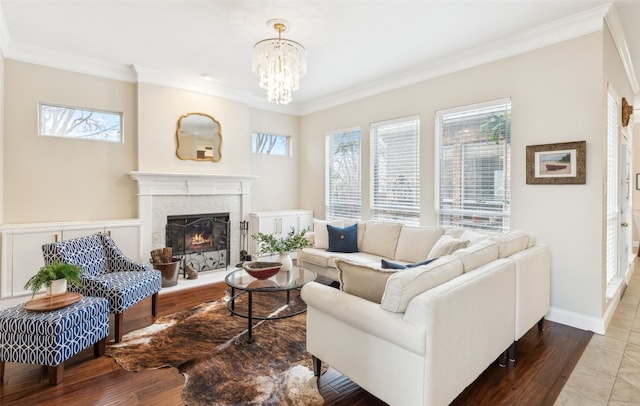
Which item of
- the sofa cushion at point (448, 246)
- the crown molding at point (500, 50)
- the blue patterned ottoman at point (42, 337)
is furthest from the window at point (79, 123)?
the sofa cushion at point (448, 246)

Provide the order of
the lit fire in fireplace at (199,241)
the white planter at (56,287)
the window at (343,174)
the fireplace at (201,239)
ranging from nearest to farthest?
the white planter at (56,287)
the fireplace at (201,239)
the lit fire in fireplace at (199,241)
the window at (343,174)

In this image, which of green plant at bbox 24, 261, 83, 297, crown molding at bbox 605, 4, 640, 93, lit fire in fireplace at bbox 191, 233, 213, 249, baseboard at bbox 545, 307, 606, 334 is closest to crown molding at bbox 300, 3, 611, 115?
crown molding at bbox 605, 4, 640, 93

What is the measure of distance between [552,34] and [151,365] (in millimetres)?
4685

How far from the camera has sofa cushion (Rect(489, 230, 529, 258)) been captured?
2.61 m

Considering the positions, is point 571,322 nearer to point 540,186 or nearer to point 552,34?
point 540,186

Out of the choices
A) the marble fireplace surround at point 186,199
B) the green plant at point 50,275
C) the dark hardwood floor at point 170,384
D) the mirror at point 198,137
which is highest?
the mirror at point 198,137

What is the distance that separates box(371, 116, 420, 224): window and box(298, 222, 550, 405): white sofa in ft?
6.84

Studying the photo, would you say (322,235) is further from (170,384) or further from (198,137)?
(170,384)

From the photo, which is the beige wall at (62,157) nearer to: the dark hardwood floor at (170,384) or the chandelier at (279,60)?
the dark hardwood floor at (170,384)

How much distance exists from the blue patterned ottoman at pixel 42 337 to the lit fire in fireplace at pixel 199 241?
2772mm

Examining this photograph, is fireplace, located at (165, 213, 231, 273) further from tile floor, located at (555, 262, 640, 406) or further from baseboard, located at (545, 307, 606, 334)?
tile floor, located at (555, 262, 640, 406)

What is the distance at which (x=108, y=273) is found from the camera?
338 cm

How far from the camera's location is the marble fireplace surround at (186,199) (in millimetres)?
4574

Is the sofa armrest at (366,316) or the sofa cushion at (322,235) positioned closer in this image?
the sofa armrest at (366,316)
